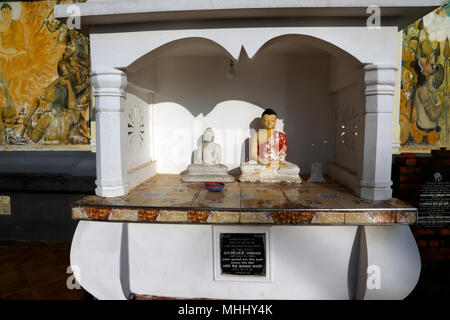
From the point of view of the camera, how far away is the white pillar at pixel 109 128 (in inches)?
101

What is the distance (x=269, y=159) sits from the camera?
3.45m

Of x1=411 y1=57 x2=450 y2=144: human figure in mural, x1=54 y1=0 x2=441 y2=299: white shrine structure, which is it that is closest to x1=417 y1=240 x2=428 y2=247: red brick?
x1=54 y1=0 x2=441 y2=299: white shrine structure

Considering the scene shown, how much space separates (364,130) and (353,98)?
642mm

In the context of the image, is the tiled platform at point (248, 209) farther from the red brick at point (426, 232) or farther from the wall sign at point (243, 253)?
the red brick at point (426, 232)

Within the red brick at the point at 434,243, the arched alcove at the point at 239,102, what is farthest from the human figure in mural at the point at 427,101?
the red brick at the point at 434,243

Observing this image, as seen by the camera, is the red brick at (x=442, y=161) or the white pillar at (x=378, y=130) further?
the red brick at (x=442, y=161)

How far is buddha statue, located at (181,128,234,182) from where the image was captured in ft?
11.1

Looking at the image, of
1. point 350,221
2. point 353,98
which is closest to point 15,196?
point 350,221

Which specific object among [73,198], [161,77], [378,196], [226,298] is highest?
[161,77]

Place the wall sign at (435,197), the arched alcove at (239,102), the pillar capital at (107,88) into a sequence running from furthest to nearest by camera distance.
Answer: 1. the arched alcove at (239,102)
2. the wall sign at (435,197)
3. the pillar capital at (107,88)

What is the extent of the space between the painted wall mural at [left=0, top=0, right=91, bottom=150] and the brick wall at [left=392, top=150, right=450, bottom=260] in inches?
171

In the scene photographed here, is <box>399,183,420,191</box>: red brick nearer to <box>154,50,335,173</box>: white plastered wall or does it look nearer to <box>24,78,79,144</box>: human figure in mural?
<box>154,50,335,173</box>: white plastered wall

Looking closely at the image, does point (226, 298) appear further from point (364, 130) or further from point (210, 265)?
point (364, 130)

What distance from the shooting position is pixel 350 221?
Answer: 231cm
